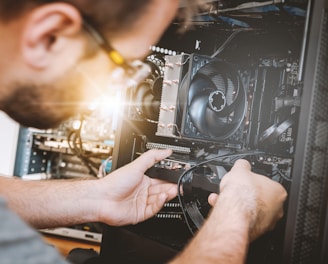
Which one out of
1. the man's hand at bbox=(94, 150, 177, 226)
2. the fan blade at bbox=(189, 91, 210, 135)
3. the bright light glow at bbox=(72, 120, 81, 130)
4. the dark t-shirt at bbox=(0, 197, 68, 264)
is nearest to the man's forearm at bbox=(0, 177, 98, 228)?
the man's hand at bbox=(94, 150, 177, 226)

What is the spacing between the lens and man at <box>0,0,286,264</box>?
60 cm

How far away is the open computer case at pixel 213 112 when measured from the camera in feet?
3.41

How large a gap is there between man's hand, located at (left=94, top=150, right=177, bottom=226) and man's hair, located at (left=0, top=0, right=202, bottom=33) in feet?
1.78

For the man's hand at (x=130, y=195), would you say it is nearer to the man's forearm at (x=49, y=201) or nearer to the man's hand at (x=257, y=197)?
the man's forearm at (x=49, y=201)

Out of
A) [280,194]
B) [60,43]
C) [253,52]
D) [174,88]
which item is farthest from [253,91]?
[60,43]

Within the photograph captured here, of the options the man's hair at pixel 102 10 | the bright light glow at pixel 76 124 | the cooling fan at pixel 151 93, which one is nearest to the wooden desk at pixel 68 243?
the bright light glow at pixel 76 124

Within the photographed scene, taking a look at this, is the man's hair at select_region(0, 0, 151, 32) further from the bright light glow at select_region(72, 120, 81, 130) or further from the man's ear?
the bright light glow at select_region(72, 120, 81, 130)

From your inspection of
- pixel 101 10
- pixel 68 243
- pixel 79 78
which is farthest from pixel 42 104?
pixel 68 243

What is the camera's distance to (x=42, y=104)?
75 cm

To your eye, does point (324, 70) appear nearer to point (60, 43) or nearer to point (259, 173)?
point (259, 173)

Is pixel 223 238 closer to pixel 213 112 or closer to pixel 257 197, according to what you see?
pixel 257 197

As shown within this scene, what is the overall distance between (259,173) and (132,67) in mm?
463

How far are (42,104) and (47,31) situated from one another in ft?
0.62

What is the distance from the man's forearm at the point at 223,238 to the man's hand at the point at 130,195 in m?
0.31
